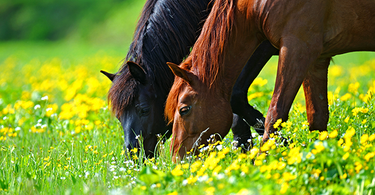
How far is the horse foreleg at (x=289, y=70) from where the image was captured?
298 centimetres

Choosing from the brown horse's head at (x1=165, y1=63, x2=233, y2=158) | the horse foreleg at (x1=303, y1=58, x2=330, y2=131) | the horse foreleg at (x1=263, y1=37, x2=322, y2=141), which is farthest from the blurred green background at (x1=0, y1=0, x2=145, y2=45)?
the horse foreleg at (x1=263, y1=37, x2=322, y2=141)

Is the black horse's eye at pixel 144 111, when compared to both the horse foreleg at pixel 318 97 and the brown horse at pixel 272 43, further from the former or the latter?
the horse foreleg at pixel 318 97

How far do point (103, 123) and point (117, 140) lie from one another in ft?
2.07

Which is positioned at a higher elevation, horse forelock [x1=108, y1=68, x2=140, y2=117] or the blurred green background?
the blurred green background

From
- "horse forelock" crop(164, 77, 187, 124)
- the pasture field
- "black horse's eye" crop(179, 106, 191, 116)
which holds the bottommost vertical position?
the pasture field

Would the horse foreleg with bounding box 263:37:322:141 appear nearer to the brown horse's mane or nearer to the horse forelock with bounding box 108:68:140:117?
the brown horse's mane

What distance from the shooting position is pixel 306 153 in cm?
232

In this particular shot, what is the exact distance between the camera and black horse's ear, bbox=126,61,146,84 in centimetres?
374

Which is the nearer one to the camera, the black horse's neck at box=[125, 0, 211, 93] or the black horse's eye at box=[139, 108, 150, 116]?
the black horse's eye at box=[139, 108, 150, 116]

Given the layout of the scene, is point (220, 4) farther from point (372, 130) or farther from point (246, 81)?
point (372, 130)

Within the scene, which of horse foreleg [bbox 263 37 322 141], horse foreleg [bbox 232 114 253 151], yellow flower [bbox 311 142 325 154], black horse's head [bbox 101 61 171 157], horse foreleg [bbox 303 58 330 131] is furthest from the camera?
horse foreleg [bbox 232 114 253 151]

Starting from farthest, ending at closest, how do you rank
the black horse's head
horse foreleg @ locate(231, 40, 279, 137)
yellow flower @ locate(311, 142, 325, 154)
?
horse foreleg @ locate(231, 40, 279, 137) → the black horse's head → yellow flower @ locate(311, 142, 325, 154)

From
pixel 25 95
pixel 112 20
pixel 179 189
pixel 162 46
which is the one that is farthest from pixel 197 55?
pixel 112 20

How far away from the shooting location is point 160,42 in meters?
4.06
